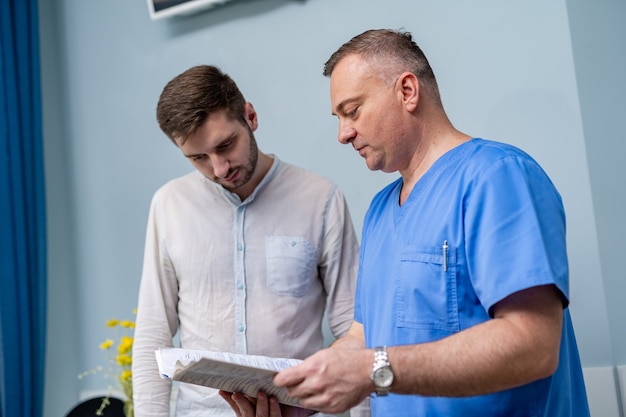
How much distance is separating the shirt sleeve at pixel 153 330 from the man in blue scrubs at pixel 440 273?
0.57 m

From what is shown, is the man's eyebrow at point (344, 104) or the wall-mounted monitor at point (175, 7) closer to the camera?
the man's eyebrow at point (344, 104)

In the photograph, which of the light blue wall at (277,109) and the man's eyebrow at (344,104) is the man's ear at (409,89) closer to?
the man's eyebrow at (344,104)

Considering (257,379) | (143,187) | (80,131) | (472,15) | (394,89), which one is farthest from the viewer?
(80,131)

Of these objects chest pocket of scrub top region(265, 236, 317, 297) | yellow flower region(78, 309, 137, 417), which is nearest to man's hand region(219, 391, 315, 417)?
chest pocket of scrub top region(265, 236, 317, 297)

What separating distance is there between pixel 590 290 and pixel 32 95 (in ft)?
7.14

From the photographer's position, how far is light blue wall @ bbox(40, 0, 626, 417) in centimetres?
187

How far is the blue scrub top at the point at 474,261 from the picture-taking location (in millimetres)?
1114

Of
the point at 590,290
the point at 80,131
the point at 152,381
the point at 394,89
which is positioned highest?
the point at 80,131

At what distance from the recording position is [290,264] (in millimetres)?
1865

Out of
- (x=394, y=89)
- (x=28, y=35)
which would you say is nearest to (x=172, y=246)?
(x=394, y=89)

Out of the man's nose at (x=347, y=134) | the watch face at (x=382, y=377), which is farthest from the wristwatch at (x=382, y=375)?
the man's nose at (x=347, y=134)

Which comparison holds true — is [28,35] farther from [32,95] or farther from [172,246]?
[172,246]

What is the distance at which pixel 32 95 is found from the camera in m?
2.86

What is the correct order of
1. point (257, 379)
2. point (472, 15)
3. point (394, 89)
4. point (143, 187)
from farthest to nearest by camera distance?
point (143, 187) → point (472, 15) → point (394, 89) → point (257, 379)
